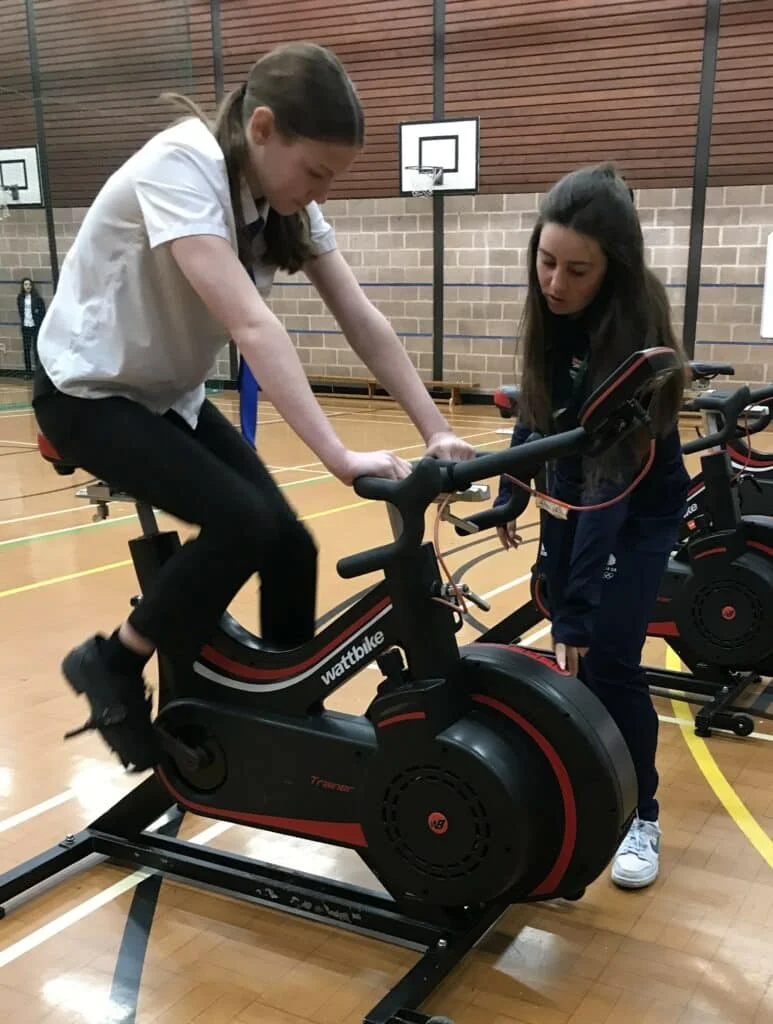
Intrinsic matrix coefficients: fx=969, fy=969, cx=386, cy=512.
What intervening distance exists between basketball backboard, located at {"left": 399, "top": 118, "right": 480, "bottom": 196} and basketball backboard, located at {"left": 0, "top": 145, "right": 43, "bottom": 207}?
4341 millimetres

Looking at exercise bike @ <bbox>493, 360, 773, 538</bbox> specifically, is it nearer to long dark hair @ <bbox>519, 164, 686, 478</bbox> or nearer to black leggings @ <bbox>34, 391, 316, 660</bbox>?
long dark hair @ <bbox>519, 164, 686, 478</bbox>

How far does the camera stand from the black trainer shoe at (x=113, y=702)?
6.05 feet

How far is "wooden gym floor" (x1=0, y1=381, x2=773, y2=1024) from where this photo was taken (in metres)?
1.69

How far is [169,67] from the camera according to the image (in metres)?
11.7

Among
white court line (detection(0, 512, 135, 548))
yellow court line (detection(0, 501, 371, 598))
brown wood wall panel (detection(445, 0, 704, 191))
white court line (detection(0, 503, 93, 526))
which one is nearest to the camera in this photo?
yellow court line (detection(0, 501, 371, 598))

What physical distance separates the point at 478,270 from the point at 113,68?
17.1ft

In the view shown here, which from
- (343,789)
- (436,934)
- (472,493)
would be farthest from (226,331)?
(436,934)

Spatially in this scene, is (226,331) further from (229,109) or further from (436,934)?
(436,934)

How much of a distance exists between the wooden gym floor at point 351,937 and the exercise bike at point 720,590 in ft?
0.61

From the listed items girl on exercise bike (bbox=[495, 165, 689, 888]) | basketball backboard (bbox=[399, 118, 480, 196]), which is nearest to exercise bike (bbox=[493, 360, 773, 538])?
girl on exercise bike (bbox=[495, 165, 689, 888])

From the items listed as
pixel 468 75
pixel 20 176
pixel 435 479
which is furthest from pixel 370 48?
pixel 435 479

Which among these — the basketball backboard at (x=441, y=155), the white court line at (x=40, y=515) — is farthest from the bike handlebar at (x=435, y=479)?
the basketball backboard at (x=441, y=155)

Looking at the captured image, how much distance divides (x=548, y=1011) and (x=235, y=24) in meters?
12.0

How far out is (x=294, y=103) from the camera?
1526 millimetres
